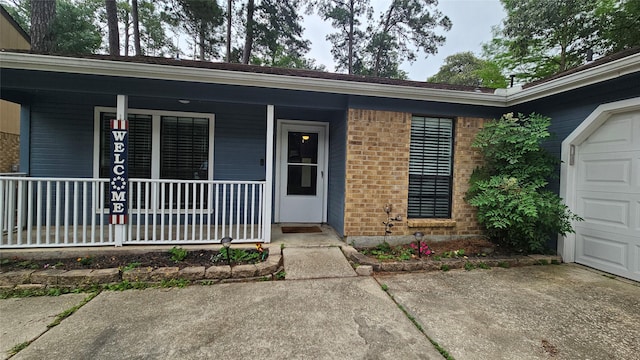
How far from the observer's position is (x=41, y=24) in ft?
21.7

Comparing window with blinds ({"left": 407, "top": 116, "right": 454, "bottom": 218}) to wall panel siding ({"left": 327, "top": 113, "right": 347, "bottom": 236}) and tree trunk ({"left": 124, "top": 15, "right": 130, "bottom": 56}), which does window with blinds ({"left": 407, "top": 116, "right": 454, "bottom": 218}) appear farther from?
tree trunk ({"left": 124, "top": 15, "right": 130, "bottom": 56})

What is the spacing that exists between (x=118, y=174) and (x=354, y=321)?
3523 millimetres

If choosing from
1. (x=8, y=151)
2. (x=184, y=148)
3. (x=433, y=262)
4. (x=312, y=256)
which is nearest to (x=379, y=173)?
(x=433, y=262)

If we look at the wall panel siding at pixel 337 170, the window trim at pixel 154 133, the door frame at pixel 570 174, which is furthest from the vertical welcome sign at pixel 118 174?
the door frame at pixel 570 174

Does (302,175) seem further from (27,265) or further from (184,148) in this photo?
(27,265)

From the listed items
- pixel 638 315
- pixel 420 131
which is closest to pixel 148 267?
pixel 420 131

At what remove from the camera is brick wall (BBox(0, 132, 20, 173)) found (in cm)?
756

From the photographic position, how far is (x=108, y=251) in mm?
3592

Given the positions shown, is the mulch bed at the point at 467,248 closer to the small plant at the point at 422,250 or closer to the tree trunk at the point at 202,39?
the small plant at the point at 422,250

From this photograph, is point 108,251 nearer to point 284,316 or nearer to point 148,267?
point 148,267

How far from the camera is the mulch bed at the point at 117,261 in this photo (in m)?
3.21

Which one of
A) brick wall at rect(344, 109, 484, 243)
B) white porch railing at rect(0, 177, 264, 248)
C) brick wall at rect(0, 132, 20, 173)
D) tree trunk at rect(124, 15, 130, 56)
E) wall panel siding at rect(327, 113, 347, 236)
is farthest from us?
tree trunk at rect(124, 15, 130, 56)

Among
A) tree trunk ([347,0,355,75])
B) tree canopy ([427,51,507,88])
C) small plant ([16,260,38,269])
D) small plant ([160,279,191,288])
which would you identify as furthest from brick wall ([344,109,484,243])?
tree canopy ([427,51,507,88])

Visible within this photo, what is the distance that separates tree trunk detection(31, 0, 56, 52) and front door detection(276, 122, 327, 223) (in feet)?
21.7
